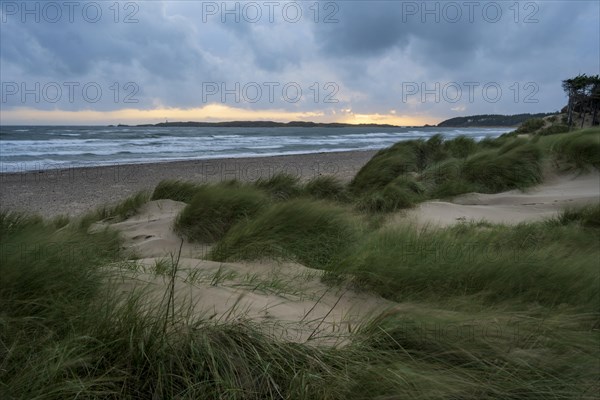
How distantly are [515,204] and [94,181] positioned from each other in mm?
11781

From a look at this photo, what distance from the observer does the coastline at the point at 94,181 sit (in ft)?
30.3

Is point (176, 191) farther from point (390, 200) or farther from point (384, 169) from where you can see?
point (384, 169)

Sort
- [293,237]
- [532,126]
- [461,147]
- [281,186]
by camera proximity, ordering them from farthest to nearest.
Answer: [532,126], [461,147], [281,186], [293,237]

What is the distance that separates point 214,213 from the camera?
5047 millimetres

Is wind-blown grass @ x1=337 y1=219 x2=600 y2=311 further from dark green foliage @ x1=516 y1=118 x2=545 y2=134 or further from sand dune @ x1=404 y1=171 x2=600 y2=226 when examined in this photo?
dark green foliage @ x1=516 y1=118 x2=545 y2=134

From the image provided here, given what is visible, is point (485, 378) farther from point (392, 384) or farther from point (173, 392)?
point (173, 392)

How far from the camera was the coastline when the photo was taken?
9.23 m

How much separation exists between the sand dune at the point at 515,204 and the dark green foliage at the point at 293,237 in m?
1.63

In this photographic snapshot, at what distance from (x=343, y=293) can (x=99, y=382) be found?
1621mm

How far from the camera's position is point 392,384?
1.58m

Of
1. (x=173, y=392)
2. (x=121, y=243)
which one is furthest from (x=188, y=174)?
(x=173, y=392)

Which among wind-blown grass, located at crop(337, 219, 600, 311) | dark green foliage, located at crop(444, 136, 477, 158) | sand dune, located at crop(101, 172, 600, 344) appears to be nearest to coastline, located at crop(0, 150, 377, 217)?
dark green foliage, located at crop(444, 136, 477, 158)

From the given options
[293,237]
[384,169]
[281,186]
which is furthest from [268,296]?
[384,169]

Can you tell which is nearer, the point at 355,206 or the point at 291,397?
the point at 291,397
